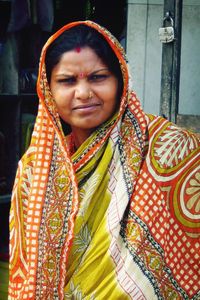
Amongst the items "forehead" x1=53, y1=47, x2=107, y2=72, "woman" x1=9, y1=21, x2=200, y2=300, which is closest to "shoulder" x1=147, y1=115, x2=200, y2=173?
"woman" x1=9, y1=21, x2=200, y2=300

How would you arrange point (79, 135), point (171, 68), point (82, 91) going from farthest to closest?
1. point (171, 68)
2. point (79, 135)
3. point (82, 91)

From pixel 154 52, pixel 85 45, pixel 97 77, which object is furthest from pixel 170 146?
pixel 154 52

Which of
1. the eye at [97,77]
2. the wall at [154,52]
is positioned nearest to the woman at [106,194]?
the eye at [97,77]

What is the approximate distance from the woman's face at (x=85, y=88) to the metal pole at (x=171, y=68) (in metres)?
1.27

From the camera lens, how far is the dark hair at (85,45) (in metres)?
2.21

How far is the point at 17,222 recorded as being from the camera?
7.75 ft

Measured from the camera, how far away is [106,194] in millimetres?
2189

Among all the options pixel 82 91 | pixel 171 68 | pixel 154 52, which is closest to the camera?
pixel 82 91

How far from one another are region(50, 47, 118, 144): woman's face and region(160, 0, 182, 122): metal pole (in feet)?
4.15

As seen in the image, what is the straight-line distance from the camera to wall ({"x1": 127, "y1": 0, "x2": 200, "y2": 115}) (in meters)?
3.87

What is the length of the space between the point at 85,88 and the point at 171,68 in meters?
1.39

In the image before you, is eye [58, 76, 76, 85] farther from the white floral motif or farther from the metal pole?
the metal pole

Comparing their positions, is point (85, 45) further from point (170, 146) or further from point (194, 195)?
point (194, 195)

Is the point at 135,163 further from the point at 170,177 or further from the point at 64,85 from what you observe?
the point at 64,85
